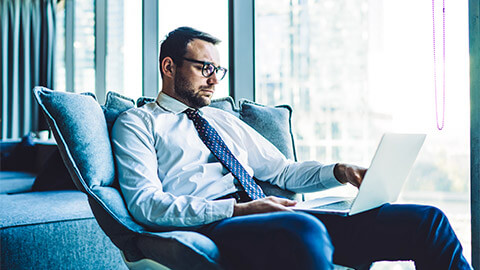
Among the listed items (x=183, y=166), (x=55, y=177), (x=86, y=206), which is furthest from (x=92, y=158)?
(x=55, y=177)

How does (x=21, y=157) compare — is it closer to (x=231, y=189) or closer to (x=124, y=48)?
(x=124, y=48)

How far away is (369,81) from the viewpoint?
2.22 meters

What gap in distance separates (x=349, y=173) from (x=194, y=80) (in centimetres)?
65

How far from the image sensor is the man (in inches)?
37.3

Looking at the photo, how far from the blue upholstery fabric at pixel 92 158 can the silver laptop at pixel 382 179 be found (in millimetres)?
395

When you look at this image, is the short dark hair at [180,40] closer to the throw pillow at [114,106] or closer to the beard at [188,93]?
the beard at [188,93]

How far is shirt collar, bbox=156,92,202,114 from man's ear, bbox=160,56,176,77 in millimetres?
86

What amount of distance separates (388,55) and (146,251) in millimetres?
1629

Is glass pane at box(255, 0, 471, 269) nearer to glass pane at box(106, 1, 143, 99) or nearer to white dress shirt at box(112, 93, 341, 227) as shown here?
white dress shirt at box(112, 93, 341, 227)

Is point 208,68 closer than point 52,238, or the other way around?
point 208,68

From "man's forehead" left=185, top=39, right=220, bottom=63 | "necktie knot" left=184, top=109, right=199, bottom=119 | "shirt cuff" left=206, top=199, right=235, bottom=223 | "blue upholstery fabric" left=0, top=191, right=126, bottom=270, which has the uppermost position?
"man's forehead" left=185, top=39, right=220, bottom=63

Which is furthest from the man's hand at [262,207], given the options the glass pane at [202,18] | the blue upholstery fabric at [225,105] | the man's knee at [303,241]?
the glass pane at [202,18]

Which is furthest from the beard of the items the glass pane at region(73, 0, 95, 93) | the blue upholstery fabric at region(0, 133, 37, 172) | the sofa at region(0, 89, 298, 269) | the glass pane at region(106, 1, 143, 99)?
the glass pane at region(73, 0, 95, 93)

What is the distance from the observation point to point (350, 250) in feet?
3.99
